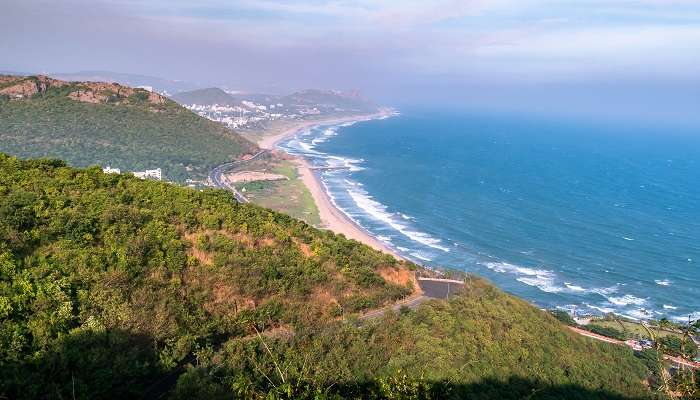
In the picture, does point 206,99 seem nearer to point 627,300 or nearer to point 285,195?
point 285,195

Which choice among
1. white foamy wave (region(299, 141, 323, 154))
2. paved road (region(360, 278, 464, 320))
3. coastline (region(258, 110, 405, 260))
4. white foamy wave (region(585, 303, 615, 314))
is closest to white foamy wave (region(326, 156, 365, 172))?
coastline (region(258, 110, 405, 260))

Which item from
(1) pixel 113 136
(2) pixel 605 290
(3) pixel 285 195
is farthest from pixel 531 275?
(1) pixel 113 136

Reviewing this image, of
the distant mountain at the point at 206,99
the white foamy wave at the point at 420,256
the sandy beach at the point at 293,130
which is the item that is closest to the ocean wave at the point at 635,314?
the white foamy wave at the point at 420,256

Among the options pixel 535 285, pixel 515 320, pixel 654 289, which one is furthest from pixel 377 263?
pixel 654 289

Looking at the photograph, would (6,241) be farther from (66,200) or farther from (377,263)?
(377,263)

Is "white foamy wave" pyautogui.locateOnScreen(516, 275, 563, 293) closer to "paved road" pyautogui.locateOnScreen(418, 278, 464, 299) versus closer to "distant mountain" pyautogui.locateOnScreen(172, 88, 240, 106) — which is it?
"paved road" pyautogui.locateOnScreen(418, 278, 464, 299)
